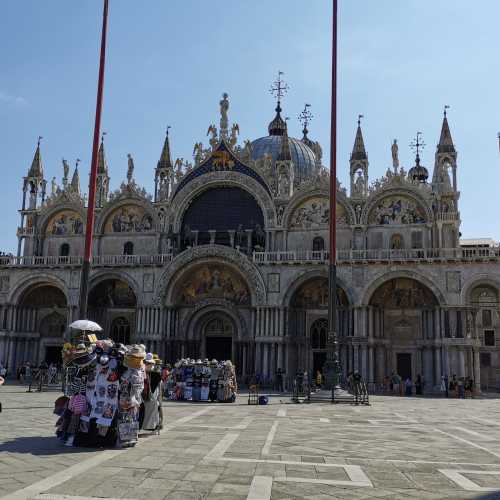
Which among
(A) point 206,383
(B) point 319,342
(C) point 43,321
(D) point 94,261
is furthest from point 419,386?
(C) point 43,321

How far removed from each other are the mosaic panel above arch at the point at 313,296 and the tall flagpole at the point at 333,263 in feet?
36.3

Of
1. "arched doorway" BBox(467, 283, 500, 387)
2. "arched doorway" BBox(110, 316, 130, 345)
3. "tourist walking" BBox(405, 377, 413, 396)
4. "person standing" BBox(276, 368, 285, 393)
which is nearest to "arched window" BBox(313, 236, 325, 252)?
"person standing" BBox(276, 368, 285, 393)

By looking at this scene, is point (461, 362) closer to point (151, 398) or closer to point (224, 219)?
point (224, 219)

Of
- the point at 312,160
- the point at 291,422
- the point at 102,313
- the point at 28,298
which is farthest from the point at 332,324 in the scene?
the point at 312,160

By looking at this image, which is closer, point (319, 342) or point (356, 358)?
point (356, 358)

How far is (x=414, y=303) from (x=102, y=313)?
74.0 feet

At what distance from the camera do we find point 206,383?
1015 inches

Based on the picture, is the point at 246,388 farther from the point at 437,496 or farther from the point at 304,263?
the point at 437,496

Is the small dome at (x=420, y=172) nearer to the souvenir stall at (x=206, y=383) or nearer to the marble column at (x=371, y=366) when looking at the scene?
the marble column at (x=371, y=366)

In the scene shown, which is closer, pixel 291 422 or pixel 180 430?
pixel 180 430

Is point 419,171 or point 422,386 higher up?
point 419,171

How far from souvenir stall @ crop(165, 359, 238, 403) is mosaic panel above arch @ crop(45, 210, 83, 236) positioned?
22.7 m

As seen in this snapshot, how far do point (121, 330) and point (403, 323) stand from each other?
2046 centimetres

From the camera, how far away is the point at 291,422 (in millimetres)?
17500
